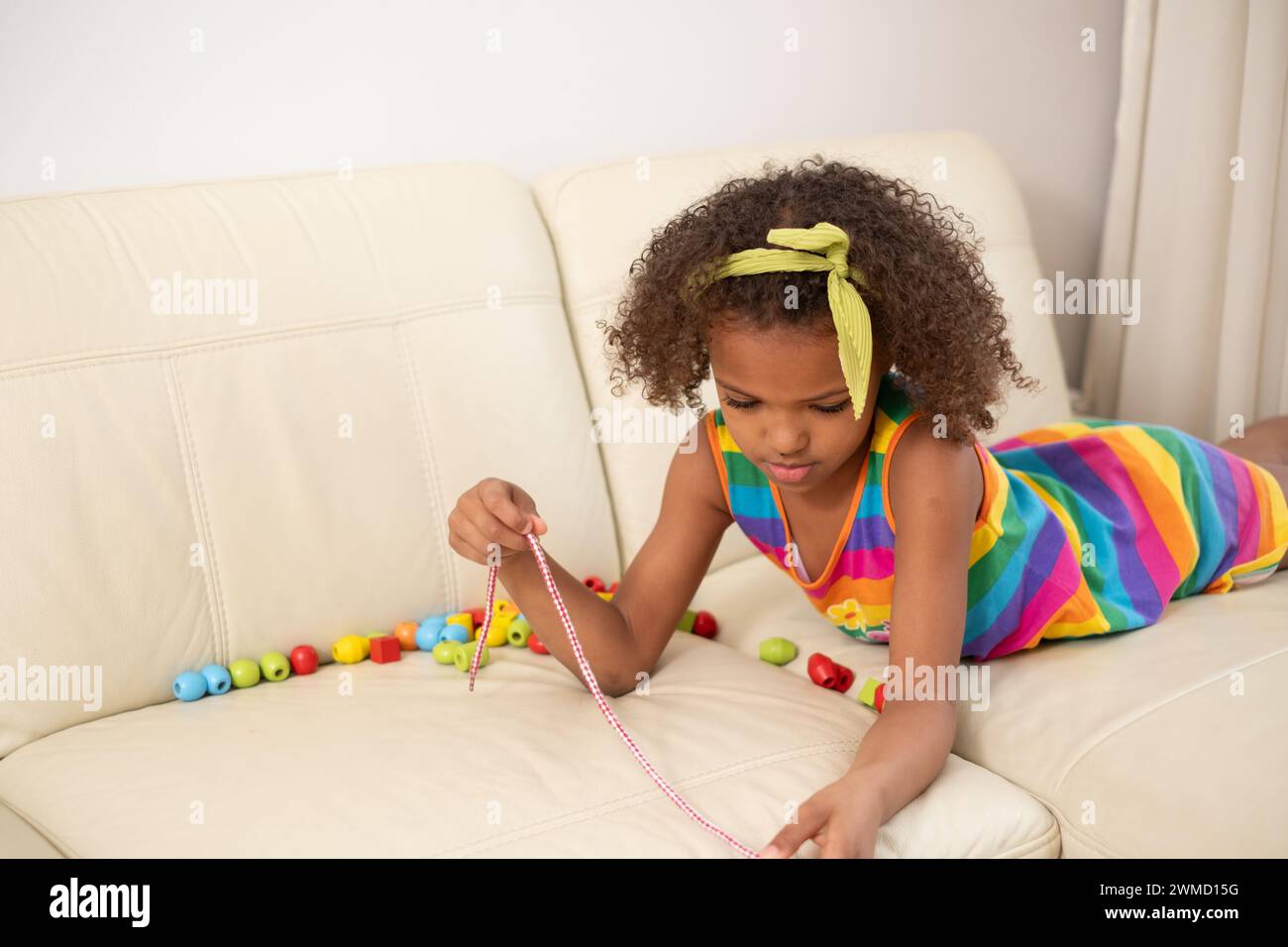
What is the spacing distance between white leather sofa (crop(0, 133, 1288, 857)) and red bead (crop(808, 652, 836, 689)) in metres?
0.02

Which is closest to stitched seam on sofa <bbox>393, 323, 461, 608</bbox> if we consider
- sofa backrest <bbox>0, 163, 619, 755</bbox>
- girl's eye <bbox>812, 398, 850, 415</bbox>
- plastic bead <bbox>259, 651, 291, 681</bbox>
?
sofa backrest <bbox>0, 163, 619, 755</bbox>

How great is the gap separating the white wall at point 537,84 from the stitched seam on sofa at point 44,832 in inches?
30.0

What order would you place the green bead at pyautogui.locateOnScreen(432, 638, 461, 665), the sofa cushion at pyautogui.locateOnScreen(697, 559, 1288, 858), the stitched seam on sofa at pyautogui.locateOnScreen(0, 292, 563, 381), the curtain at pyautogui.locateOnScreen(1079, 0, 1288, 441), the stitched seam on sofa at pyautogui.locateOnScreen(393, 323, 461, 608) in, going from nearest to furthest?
the sofa cushion at pyautogui.locateOnScreen(697, 559, 1288, 858)
the stitched seam on sofa at pyautogui.locateOnScreen(0, 292, 563, 381)
the green bead at pyautogui.locateOnScreen(432, 638, 461, 665)
the stitched seam on sofa at pyautogui.locateOnScreen(393, 323, 461, 608)
the curtain at pyautogui.locateOnScreen(1079, 0, 1288, 441)

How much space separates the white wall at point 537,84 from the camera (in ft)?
5.05

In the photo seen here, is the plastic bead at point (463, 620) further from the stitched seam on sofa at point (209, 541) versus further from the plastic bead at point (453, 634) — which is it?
the stitched seam on sofa at point (209, 541)

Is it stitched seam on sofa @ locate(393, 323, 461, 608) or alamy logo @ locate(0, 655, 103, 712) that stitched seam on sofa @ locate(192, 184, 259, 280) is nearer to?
stitched seam on sofa @ locate(393, 323, 461, 608)

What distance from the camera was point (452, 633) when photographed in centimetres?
144

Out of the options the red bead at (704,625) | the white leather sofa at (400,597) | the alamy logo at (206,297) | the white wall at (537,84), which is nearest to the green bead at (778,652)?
the white leather sofa at (400,597)

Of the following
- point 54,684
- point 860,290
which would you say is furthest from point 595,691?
point 54,684

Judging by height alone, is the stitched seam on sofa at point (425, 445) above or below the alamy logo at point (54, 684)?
above

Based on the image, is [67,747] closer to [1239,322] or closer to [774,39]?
[774,39]

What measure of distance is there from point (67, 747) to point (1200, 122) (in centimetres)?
196
